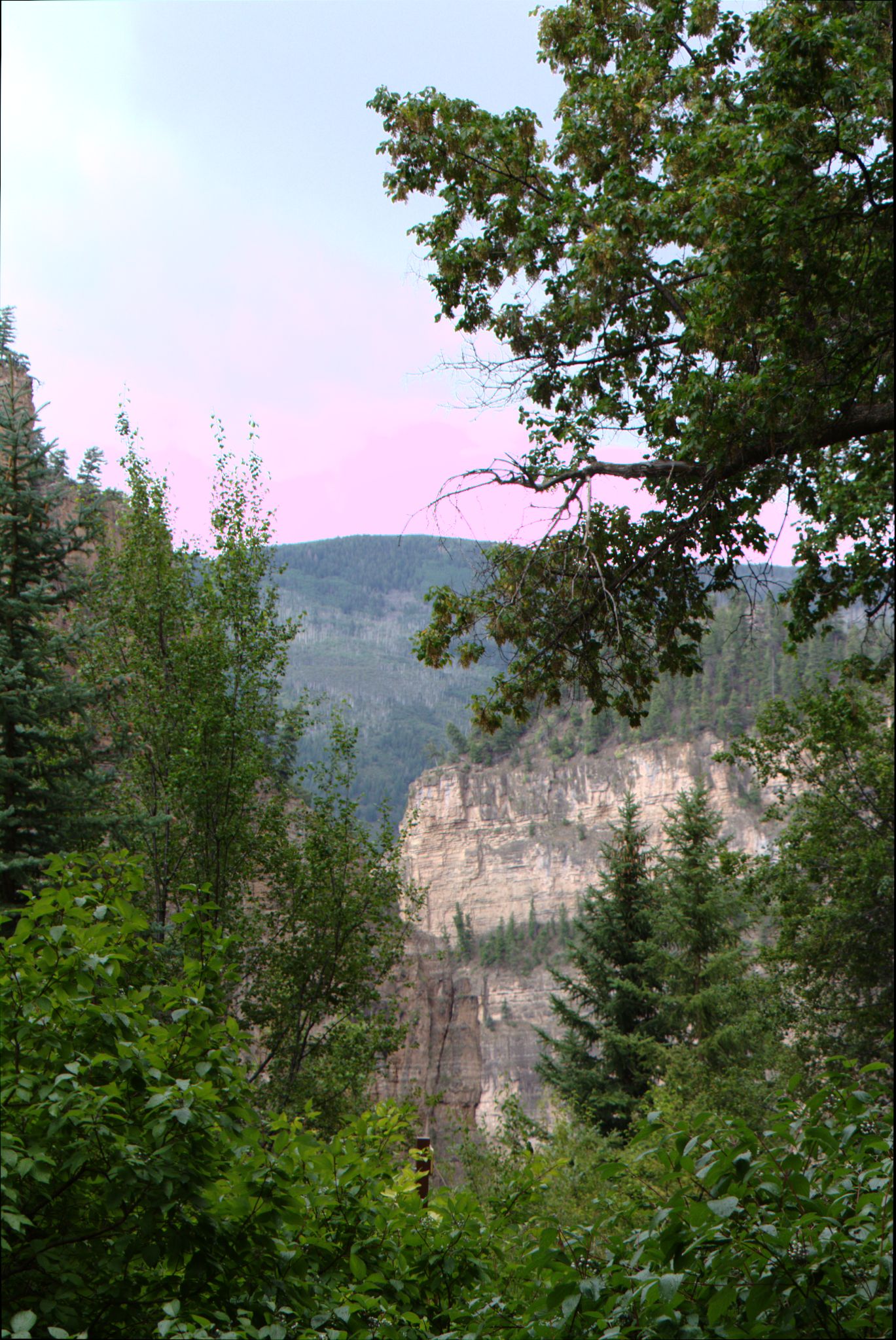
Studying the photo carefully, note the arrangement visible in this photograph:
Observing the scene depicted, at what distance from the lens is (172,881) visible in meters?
19.3

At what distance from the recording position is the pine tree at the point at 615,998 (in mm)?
23938

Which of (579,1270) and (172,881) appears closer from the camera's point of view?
(579,1270)

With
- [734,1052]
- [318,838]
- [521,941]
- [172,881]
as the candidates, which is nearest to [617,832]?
[734,1052]

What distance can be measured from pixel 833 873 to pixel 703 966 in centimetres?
1082

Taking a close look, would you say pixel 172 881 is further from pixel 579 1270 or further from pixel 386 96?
pixel 579 1270

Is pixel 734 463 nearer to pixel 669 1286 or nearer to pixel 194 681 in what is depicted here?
pixel 669 1286

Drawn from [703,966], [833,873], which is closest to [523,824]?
[703,966]

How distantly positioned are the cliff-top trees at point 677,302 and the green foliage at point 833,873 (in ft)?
20.2

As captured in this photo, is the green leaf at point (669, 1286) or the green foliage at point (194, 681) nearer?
the green leaf at point (669, 1286)

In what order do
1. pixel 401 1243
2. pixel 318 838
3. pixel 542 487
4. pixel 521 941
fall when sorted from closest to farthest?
pixel 401 1243 < pixel 542 487 < pixel 318 838 < pixel 521 941

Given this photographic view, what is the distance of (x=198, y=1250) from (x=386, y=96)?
9.21m

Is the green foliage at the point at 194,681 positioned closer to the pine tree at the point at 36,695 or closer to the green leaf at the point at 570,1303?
the pine tree at the point at 36,695

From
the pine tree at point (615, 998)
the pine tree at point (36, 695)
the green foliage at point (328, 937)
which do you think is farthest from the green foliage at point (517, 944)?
the pine tree at point (36, 695)

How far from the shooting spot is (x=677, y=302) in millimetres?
8750
